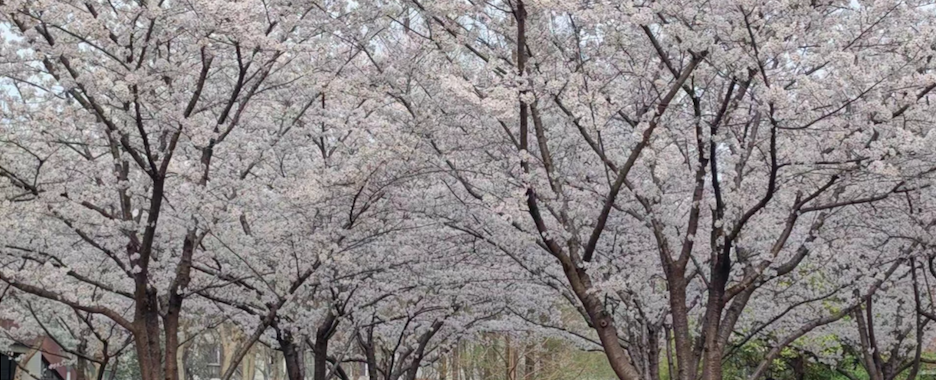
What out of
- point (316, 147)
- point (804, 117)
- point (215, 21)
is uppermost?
point (316, 147)

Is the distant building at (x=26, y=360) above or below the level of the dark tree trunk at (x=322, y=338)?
above

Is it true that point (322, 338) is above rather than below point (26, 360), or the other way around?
below

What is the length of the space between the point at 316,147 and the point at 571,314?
15637 millimetres

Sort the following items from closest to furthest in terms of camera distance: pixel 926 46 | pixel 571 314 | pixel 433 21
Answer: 1. pixel 926 46
2. pixel 433 21
3. pixel 571 314

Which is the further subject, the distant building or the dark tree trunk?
the distant building

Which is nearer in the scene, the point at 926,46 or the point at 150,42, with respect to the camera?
the point at 926,46

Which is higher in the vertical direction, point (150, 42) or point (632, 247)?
point (150, 42)

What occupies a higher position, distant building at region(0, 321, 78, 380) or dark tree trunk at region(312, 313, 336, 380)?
distant building at region(0, 321, 78, 380)

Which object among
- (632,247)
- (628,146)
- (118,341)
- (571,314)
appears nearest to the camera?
(628,146)

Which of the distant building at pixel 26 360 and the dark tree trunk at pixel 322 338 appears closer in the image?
the dark tree trunk at pixel 322 338

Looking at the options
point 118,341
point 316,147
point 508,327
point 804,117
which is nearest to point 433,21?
point 804,117

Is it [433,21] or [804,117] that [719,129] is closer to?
[804,117]

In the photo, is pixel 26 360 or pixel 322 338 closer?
pixel 322 338

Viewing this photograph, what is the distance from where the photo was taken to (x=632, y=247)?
11.6 m
